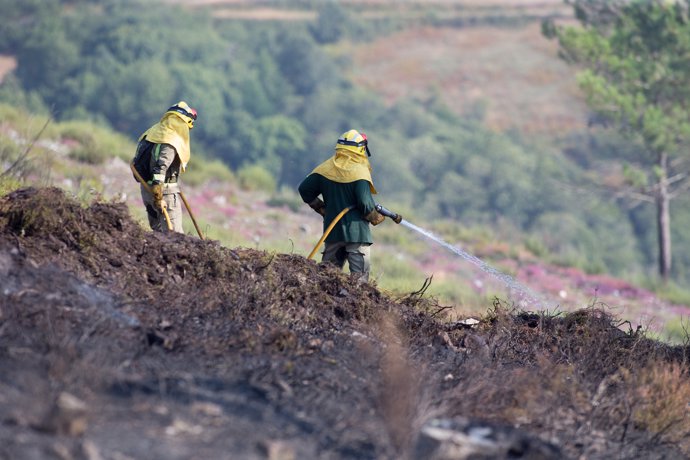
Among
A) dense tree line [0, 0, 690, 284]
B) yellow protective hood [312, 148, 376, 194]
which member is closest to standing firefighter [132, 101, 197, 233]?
yellow protective hood [312, 148, 376, 194]

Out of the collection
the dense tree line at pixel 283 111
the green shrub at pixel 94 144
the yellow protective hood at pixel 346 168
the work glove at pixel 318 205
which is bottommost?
the work glove at pixel 318 205

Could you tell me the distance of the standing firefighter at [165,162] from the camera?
32.3 feet

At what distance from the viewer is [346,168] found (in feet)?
31.3

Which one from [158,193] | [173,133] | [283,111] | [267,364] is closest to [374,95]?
[283,111]

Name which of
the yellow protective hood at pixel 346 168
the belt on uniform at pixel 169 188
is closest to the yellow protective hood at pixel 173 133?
the belt on uniform at pixel 169 188

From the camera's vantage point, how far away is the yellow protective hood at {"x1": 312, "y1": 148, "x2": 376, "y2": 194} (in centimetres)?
952

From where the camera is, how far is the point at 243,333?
23.1 ft

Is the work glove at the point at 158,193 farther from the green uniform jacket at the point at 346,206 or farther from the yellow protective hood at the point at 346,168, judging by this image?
the yellow protective hood at the point at 346,168

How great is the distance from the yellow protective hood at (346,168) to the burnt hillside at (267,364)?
0.89 metres

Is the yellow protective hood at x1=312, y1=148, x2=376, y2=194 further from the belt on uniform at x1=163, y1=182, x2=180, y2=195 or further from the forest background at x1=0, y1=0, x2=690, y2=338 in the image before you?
the forest background at x1=0, y1=0, x2=690, y2=338

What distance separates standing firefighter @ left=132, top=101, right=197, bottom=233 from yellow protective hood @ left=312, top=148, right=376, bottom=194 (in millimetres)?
1373

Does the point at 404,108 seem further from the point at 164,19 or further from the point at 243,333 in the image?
the point at 243,333

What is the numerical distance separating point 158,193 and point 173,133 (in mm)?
605

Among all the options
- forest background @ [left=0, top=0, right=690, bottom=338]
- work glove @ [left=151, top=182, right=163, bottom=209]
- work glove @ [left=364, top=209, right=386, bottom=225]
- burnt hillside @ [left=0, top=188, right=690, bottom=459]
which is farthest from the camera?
forest background @ [left=0, top=0, right=690, bottom=338]
